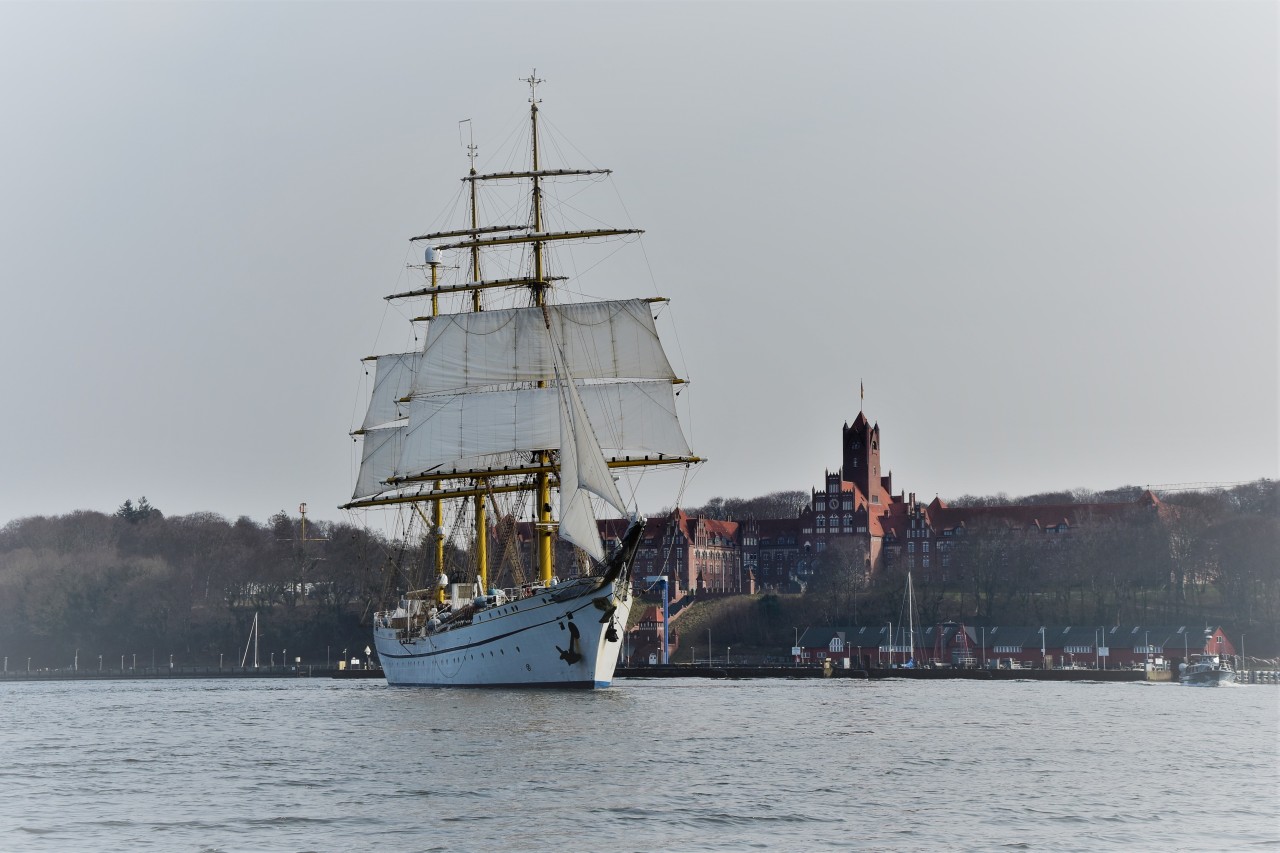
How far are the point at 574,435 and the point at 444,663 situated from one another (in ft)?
65.2

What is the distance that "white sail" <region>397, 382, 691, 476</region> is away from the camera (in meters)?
84.1

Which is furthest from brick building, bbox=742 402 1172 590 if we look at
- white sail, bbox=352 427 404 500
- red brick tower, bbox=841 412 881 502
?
white sail, bbox=352 427 404 500

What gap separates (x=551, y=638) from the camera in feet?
243

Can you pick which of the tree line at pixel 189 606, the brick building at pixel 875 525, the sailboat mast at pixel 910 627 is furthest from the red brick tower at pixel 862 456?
the tree line at pixel 189 606

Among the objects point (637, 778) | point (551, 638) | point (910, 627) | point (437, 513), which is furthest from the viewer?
point (910, 627)

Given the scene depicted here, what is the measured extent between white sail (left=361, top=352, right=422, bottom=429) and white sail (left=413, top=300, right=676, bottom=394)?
17136 mm

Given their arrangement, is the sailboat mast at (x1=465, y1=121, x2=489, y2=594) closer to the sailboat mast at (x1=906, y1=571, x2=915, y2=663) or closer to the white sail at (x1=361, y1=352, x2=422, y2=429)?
the white sail at (x1=361, y1=352, x2=422, y2=429)

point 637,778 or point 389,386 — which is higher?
point 389,386

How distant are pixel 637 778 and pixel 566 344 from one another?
47.1 metres

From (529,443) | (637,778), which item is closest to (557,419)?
(529,443)

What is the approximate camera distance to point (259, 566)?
560 feet

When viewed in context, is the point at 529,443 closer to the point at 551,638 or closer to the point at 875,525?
the point at 551,638

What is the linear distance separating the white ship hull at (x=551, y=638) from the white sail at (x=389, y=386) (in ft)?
86.5

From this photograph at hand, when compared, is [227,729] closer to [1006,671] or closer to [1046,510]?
[1006,671]
